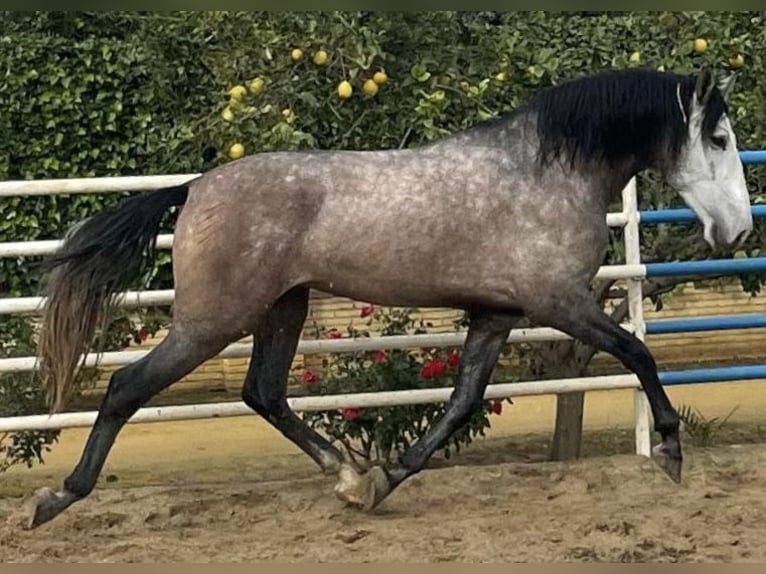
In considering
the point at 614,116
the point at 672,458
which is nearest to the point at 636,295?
the point at 672,458

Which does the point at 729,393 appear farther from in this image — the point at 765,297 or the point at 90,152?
the point at 90,152

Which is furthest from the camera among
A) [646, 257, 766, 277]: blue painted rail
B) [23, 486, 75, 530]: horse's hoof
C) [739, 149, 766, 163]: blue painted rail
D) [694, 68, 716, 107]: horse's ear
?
[646, 257, 766, 277]: blue painted rail

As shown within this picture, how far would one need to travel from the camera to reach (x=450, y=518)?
184 inches

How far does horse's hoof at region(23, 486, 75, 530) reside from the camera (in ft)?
14.2

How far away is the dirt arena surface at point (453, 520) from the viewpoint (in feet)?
13.6

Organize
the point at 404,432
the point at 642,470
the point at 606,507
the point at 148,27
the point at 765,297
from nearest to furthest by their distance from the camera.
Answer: the point at 606,507, the point at 642,470, the point at 404,432, the point at 148,27, the point at 765,297

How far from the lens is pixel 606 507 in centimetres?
478

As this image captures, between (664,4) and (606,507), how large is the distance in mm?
2307

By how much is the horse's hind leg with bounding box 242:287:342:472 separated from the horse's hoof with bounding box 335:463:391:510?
0.15m

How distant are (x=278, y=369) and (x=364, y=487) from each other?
0.60m

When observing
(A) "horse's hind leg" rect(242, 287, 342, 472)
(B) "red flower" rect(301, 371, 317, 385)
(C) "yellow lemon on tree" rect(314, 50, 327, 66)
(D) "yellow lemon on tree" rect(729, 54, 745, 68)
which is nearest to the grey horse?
(A) "horse's hind leg" rect(242, 287, 342, 472)

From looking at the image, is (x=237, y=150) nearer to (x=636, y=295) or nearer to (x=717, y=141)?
(x=636, y=295)

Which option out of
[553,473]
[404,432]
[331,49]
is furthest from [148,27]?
[553,473]

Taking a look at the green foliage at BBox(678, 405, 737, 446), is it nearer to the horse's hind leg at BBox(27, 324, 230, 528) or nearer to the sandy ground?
the sandy ground
